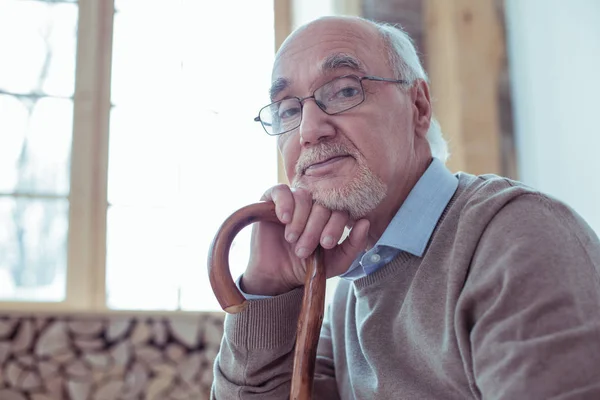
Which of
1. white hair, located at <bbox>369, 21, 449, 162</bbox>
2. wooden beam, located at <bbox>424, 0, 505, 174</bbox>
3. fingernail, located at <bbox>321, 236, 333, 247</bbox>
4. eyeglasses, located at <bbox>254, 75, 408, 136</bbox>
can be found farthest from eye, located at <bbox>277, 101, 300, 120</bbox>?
wooden beam, located at <bbox>424, 0, 505, 174</bbox>

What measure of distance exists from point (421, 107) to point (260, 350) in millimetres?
637

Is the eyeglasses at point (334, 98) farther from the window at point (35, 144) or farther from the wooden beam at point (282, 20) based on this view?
the wooden beam at point (282, 20)

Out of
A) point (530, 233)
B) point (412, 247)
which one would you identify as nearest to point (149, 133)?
point (412, 247)

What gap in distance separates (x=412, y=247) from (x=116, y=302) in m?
1.82

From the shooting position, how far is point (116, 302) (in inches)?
106

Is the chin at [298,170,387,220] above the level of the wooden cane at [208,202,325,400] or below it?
above

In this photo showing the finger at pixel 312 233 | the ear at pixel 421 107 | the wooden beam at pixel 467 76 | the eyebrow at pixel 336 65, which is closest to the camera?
the finger at pixel 312 233

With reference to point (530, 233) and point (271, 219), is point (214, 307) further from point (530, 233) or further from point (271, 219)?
point (530, 233)

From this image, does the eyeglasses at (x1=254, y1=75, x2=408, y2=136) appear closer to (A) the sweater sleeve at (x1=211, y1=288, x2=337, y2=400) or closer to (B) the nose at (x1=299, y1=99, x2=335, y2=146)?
(B) the nose at (x1=299, y1=99, x2=335, y2=146)

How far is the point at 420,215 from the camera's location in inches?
47.1

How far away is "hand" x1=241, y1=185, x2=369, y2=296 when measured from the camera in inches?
44.6

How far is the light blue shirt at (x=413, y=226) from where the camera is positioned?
1.17 meters

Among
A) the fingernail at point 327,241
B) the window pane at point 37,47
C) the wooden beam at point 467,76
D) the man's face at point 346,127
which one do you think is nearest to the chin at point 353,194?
the man's face at point 346,127

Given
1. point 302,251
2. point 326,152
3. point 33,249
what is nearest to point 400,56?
point 326,152
